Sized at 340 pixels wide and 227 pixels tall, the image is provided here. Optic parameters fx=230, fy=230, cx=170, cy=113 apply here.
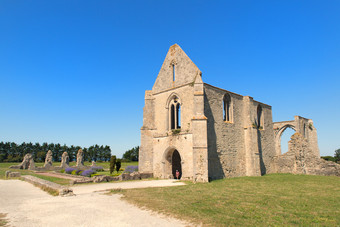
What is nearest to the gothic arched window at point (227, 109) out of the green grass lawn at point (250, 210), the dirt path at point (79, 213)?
the green grass lawn at point (250, 210)

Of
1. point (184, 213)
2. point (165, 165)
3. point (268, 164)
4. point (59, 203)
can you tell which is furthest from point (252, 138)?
point (59, 203)

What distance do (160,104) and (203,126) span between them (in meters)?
5.20

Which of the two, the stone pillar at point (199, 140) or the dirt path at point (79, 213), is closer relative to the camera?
the dirt path at point (79, 213)

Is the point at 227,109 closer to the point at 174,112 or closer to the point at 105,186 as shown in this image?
the point at 174,112

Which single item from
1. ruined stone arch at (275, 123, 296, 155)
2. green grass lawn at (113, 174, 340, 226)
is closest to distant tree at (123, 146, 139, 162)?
ruined stone arch at (275, 123, 296, 155)

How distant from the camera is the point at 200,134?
15617 millimetres

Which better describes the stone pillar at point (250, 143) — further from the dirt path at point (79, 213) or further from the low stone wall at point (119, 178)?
the dirt path at point (79, 213)

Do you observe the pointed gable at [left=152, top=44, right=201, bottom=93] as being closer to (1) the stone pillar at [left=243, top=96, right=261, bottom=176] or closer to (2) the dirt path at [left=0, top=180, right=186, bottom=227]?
(1) the stone pillar at [left=243, top=96, right=261, bottom=176]

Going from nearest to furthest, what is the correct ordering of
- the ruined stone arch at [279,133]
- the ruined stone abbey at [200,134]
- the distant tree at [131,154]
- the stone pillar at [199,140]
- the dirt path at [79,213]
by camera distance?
the dirt path at [79,213], the stone pillar at [199,140], the ruined stone abbey at [200,134], the ruined stone arch at [279,133], the distant tree at [131,154]

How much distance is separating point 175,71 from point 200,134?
6.00 m

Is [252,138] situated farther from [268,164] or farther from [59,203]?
[59,203]

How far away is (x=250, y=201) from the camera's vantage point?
859 centimetres

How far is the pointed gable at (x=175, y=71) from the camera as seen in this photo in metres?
17.7

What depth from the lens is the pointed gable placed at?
17.7 m
